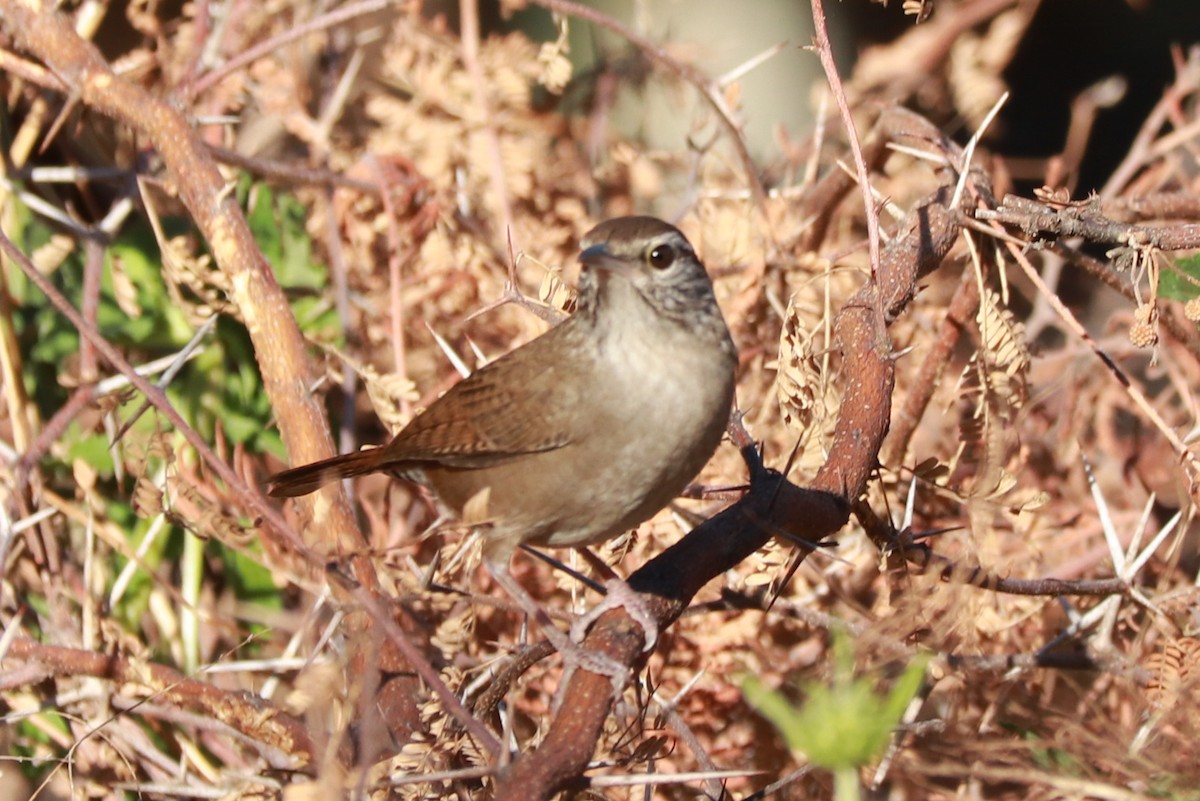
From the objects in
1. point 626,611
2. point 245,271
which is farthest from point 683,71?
point 626,611

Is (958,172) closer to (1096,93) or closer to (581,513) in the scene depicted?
(581,513)

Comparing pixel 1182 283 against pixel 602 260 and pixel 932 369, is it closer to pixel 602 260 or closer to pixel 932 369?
pixel 932 369

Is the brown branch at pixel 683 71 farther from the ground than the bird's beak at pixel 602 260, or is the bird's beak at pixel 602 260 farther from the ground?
the brown branch at pixel 683 71

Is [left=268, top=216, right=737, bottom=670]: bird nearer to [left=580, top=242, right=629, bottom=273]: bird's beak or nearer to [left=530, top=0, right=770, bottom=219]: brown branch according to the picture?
[left=580, top=242, right=629, bottom=273]: bird's beak

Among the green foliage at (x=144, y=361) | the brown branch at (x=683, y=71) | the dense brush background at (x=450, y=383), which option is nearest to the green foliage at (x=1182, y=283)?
the dense brush background at (x=450, y=383)

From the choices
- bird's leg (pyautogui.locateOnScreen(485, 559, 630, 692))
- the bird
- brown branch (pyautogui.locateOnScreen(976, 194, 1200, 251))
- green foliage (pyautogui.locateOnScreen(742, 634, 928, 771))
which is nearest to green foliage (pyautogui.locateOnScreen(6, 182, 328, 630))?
the bird

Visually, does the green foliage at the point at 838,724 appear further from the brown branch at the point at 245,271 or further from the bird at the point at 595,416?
the brown branch at the point at 245,271
